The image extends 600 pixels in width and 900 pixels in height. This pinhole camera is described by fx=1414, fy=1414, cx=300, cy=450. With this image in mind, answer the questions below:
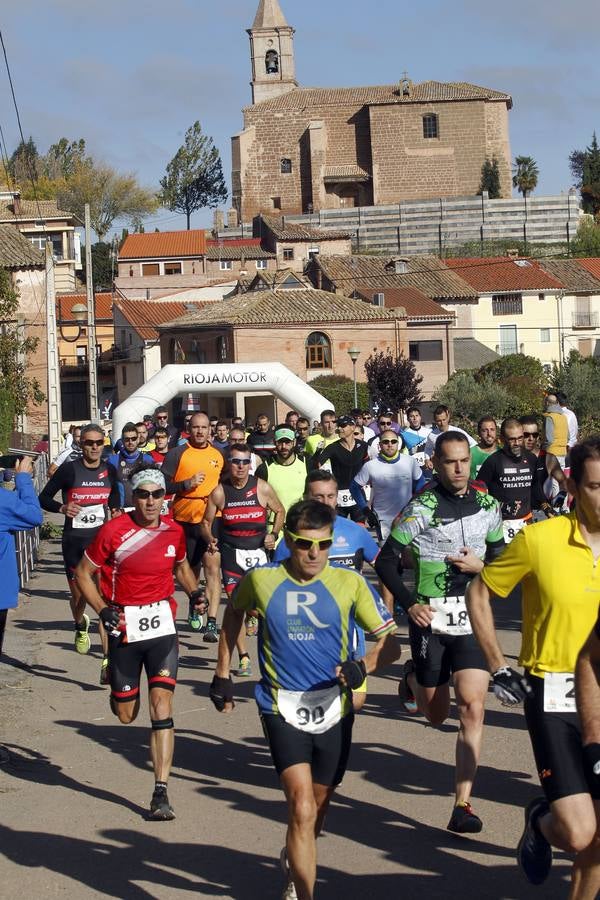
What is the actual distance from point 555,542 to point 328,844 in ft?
7.79

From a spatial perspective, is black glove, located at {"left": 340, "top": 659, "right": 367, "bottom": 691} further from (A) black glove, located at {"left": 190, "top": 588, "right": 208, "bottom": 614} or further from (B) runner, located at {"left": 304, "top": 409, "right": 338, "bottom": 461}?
(B) runner, located at {"left": 304, "top": 409, "right": 338, "bottom": 461}

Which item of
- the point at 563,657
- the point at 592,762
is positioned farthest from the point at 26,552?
the point at 592,762

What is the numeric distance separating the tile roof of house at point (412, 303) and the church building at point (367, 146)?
36.6 meters

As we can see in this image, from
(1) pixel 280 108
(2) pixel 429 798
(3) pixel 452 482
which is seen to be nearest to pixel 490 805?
Answer: (2) pixel 429 798

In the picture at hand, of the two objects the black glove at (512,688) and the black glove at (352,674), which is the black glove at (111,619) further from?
the black glove at (512,688)

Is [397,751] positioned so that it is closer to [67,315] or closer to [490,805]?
[490,805]

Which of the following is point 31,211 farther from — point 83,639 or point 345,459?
point 83,639

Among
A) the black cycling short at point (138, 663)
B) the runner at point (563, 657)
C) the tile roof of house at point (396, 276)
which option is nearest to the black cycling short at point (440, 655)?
the black cycling short at point (138, 663)

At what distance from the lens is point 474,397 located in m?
58.4

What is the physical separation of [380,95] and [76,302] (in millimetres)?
43302

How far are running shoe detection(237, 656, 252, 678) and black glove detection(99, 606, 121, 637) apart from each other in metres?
3.44

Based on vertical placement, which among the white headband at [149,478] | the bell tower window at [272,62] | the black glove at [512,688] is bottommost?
the black glove at [512,688]

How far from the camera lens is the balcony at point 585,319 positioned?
252 feet

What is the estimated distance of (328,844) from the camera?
21.9 feet
